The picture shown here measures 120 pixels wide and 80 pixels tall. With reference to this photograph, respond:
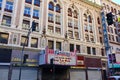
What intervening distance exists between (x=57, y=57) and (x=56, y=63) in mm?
970

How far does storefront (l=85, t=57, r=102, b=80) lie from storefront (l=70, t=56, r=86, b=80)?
1.13 meters

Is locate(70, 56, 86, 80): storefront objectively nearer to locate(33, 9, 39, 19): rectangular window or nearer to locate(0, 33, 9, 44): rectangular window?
locate(33, 9, 39, 19): rectangular window

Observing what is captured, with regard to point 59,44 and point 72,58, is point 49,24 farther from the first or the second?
point 72,58

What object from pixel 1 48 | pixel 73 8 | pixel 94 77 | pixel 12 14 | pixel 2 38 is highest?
pixel 73 8

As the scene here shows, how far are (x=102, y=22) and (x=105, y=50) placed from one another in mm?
7021

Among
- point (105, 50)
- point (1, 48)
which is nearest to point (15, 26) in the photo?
point (1, 48)

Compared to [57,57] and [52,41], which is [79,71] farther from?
[52,41]

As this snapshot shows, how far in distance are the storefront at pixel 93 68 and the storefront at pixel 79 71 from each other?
113cm

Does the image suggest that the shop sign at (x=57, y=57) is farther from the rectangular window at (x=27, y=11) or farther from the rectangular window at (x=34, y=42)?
the rectangular window at (x=27, y=11)

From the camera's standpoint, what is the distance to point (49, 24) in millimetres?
26453

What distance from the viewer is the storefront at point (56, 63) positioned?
70.5 feet

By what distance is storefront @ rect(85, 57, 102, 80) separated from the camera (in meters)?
28.0

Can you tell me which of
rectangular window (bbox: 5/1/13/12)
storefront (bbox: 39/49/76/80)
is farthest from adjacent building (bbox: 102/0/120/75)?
rectangular window (bbox: 5/1/13/12)

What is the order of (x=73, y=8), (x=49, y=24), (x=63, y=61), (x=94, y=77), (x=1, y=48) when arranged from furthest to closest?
(x=73, y=8) → (x=94, y=77) → (x=49, y=24) → (x=63, y=61) → (x=1, y=48)
